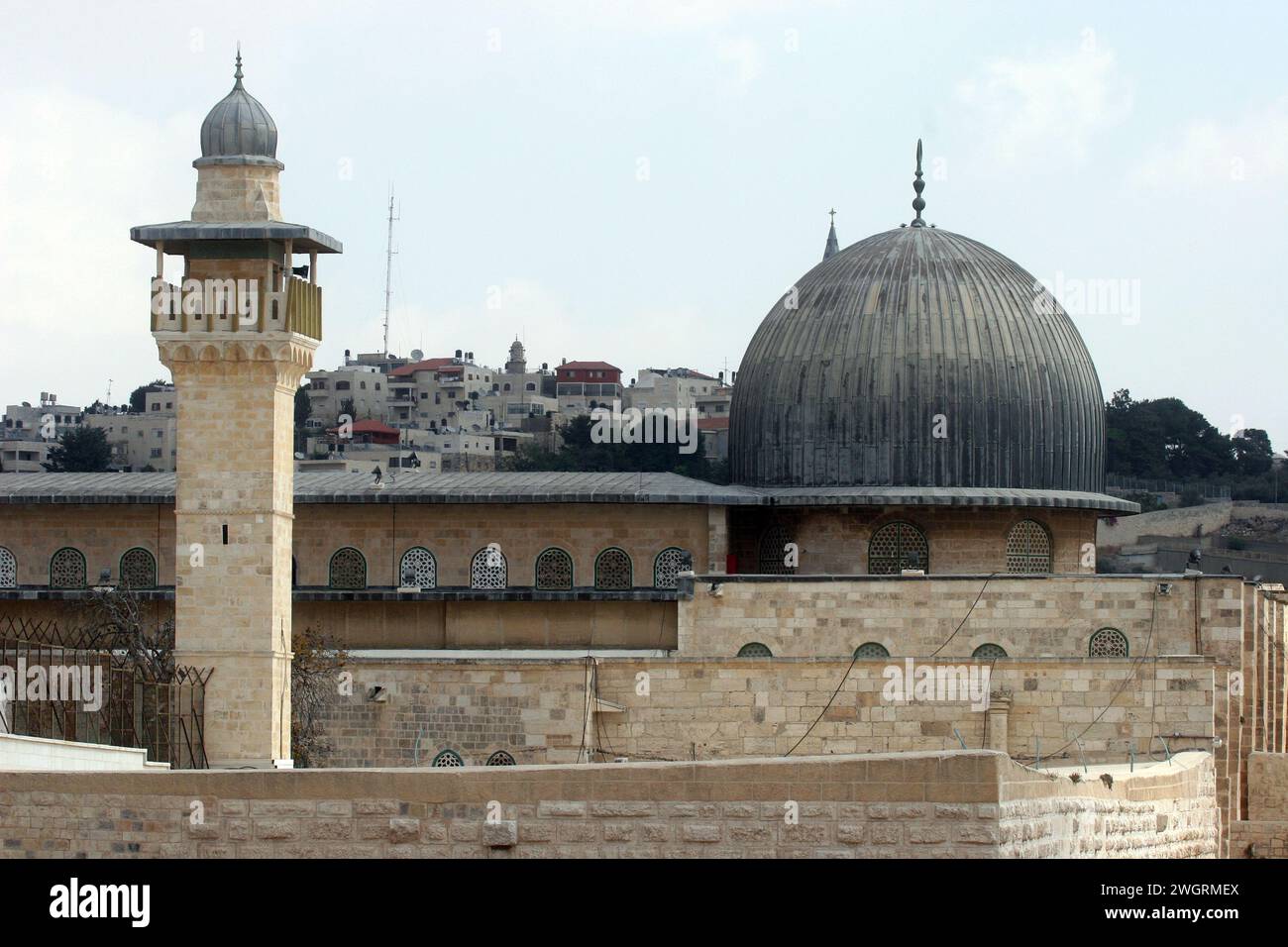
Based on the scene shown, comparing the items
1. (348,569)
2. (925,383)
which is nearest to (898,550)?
(925,383)

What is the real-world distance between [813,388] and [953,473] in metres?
2.32

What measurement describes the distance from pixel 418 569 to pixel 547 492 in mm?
2044

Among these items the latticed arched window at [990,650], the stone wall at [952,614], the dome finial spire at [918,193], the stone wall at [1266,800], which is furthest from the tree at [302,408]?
the stone wall at [1266,800]

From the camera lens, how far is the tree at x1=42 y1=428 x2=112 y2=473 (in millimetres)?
81375

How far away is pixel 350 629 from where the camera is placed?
33.7 m

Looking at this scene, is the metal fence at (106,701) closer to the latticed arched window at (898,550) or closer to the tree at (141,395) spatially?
the latticed arched window at (898,550)

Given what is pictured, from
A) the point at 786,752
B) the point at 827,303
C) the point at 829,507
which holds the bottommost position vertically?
the point at 786,752

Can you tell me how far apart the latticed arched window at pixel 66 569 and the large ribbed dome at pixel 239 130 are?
8244mm

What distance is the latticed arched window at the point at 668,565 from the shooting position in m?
34.1

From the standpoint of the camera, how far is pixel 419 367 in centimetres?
11650
